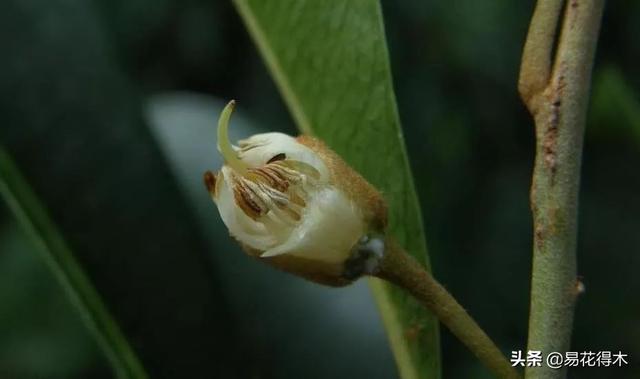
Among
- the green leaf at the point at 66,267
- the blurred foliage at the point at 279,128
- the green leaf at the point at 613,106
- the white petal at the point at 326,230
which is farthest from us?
the green leaf at the point at 613,106

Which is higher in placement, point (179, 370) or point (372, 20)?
point (372, 20)

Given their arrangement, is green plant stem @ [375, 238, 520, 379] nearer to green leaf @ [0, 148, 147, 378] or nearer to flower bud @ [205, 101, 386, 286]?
flower bud @ [205, 101, 386, 286]

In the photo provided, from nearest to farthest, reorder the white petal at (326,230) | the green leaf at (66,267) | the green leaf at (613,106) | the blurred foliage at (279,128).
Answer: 1. the white petal at (326,230)
2. the green leaf at (66,267)
3. the blurred foliage at (279,128)
4. the green leaf at (613,106)

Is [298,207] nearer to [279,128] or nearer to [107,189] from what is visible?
[107,189]

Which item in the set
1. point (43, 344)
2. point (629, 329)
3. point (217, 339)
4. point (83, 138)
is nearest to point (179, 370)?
point (217, 339)

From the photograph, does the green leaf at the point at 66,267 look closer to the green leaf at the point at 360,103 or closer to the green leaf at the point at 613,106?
Result: the green leaf at the point at 360,103

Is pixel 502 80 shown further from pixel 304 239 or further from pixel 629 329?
pixel 304 239

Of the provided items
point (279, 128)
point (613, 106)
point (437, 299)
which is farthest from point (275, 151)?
point (279, 128)

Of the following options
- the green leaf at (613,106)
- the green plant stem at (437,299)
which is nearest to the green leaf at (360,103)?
the green plant stem at (437,299)
